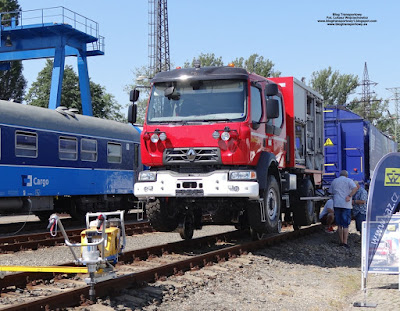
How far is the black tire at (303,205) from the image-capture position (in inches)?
496

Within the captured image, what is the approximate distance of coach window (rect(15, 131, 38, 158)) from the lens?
13.8 m

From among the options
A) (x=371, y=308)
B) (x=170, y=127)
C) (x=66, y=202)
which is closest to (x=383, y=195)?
(x=371, y=308)

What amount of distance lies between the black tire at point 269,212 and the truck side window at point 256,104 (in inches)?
46.9

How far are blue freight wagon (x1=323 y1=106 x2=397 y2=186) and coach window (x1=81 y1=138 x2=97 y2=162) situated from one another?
296 inches

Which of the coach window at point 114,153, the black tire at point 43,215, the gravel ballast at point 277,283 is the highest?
the coach window at point 114,153

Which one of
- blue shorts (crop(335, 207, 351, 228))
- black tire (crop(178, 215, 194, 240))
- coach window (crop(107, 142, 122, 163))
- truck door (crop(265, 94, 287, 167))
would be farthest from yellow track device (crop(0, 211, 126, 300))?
coach window (crop(107, 142, 122, 163))

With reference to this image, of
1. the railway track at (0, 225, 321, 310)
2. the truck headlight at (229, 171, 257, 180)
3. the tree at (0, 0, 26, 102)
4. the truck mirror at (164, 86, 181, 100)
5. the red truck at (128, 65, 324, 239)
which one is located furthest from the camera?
the tree at (0, 0, 26, 102)

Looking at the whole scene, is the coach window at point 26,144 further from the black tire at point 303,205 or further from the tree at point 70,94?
the tree at point 70,94

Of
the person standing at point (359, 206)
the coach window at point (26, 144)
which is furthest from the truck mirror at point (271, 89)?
the coach window at point (26, 144)

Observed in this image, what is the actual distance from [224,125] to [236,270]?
8.01ft

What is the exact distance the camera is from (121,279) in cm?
679

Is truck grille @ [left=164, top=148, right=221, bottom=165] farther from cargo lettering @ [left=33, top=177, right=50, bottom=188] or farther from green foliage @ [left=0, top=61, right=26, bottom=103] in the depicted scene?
green foliage @ [left=0, top=61, right=26, bottom=103]

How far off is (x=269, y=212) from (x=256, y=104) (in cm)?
200

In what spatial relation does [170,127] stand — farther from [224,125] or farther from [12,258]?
[12,258]
